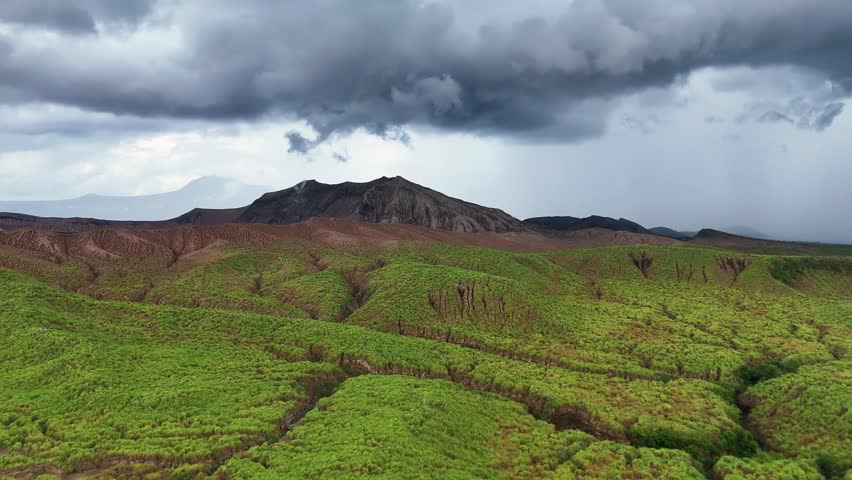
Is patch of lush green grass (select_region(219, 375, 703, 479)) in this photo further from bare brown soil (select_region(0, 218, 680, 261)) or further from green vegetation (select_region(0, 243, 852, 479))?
bare brown soil (select_region(0, 218, 680, 261))

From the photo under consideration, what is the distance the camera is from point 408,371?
8175cm

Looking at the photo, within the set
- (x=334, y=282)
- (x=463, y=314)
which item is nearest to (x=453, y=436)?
(x=463, y=314)

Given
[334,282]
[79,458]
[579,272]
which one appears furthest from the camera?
[579,272]

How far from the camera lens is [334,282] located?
133 m

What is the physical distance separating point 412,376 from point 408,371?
8.17ft

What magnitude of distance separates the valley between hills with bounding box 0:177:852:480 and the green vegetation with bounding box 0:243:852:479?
36 cm

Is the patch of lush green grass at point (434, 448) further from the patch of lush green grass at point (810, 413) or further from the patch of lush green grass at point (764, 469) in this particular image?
the patch of lush green grass at point (810, 413)

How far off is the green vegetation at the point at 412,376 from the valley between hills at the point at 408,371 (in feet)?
1.17

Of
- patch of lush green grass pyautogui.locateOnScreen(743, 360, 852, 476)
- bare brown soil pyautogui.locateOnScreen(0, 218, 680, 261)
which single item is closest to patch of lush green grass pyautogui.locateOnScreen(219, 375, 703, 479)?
patch of lush green grass pyautogui.locateOnScreen(743, 360, 852, 476)

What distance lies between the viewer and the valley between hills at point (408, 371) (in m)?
50.8

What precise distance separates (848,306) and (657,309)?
44.3 meters

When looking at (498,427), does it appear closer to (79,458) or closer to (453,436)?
(453,436)

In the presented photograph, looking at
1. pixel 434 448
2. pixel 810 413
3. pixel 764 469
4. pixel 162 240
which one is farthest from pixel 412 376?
pixel 162 240

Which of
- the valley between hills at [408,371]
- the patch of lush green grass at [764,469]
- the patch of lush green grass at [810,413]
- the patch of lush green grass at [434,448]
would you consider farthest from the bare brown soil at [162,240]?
the patch of lush green grass at [764,469]
